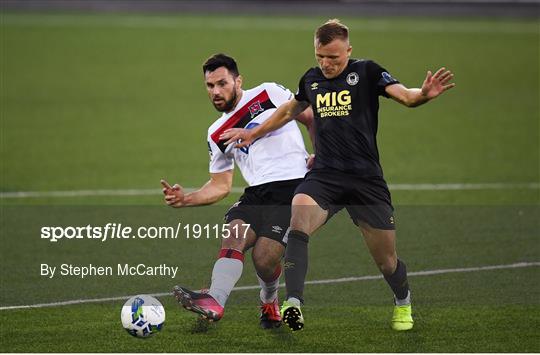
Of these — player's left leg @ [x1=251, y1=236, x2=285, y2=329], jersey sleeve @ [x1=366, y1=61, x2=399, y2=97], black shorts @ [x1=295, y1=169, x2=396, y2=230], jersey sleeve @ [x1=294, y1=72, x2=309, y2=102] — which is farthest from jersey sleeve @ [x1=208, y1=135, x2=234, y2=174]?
jersey sleeve @ [x1=366, y1=61, x2=399, y2=97]

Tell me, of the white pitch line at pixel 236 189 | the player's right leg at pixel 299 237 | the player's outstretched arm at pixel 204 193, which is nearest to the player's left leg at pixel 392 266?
the player's right leg at pixel 299 237

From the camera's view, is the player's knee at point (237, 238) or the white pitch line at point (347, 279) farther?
the white pitch line at point (347, 279)

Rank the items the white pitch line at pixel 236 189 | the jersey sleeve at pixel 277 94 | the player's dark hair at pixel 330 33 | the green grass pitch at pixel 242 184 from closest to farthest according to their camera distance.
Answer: the player's dark hair at pixel 330 33 → the green grass pitch at pixel 242 184 → the jersey sleeve at pixel 277 94 → the white pitch line at pixel 236 189

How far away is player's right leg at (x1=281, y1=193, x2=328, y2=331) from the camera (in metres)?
8.74

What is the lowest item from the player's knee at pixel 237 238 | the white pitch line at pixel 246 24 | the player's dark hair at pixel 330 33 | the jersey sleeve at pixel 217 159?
the player's knee at pixel 237 238

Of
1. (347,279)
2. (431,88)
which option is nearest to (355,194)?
(431,88)

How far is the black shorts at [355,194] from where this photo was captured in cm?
919

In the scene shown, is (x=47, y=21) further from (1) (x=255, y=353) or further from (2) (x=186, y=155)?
(1) (x=255, y=353)

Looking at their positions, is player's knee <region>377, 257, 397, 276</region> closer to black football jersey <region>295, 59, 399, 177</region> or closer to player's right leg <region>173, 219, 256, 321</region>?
black football jersey <region>295, 59, 399, 177</region>

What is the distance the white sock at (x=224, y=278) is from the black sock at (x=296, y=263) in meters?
0.56

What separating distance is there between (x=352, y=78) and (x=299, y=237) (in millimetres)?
1420

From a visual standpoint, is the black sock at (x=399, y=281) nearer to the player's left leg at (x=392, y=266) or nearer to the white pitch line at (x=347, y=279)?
the player's left leg at (x=392, y=266)

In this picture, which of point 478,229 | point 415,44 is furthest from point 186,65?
point 478,229

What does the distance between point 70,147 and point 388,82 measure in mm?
12353
